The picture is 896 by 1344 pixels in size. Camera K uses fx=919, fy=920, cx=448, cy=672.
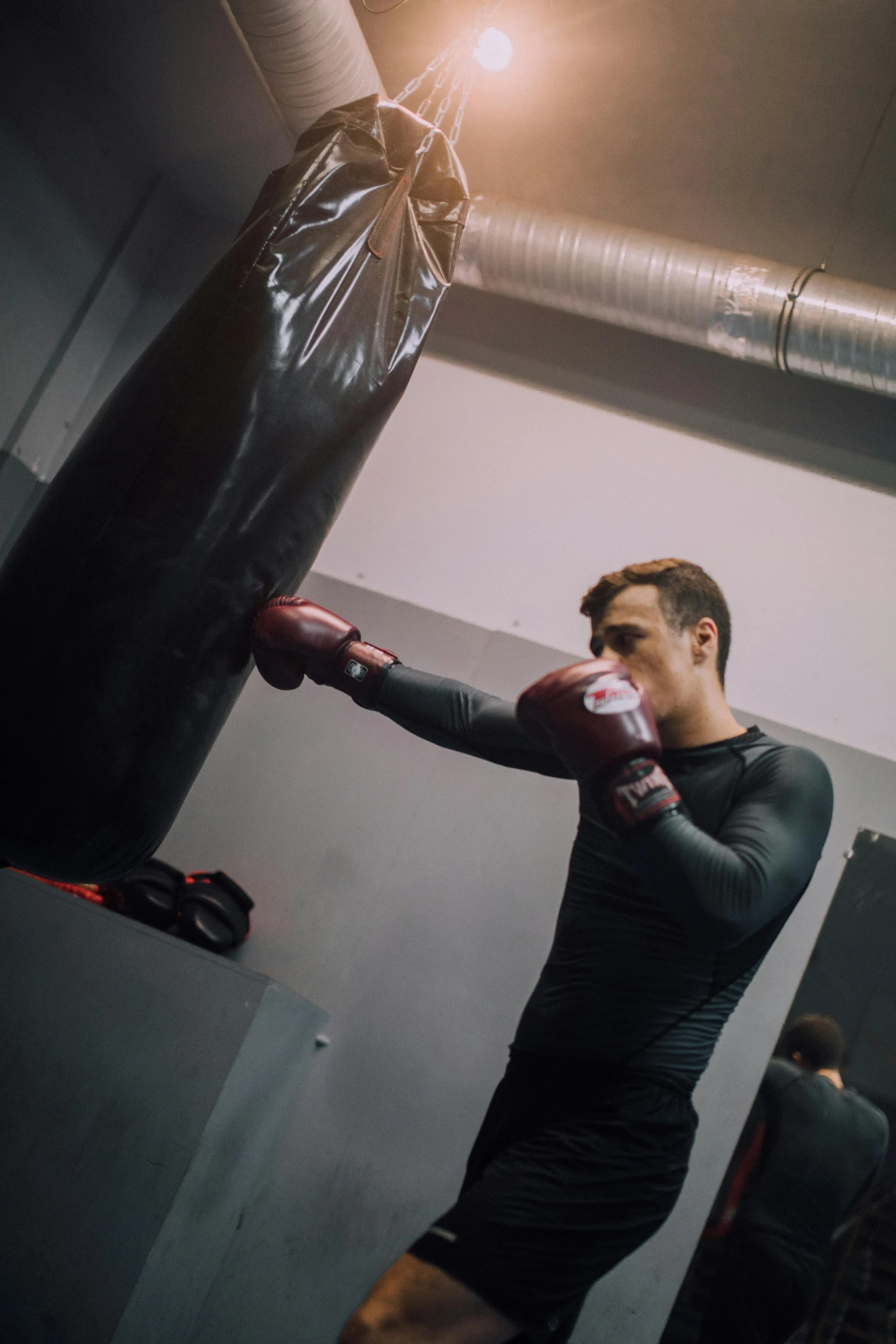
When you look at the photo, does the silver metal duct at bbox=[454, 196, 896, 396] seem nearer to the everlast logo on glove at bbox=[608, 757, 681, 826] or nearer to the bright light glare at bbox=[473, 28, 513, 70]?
the bright light glare at bbox=[473, 28, 513, 70]

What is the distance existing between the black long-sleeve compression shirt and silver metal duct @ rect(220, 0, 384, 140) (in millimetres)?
2101

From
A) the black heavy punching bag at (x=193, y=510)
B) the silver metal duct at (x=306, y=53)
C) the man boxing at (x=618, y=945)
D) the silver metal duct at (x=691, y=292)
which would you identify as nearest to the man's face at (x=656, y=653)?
the man boxing at (x=618, y=945)

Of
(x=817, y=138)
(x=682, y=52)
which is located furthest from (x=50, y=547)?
(x=817, y=138)

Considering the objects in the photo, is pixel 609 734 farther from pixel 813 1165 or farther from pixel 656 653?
pixel 813 1165

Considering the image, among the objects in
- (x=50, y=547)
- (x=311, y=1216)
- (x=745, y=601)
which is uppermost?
(x=745, y=601)

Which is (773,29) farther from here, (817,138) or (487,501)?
(487,501)

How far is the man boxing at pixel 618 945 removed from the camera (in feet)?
4.21

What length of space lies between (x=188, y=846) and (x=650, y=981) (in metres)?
1.77

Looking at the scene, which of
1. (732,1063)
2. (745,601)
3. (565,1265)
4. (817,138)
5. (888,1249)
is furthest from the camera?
(745,601)

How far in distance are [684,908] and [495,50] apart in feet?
8.37

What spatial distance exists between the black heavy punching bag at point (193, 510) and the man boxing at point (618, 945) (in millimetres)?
160

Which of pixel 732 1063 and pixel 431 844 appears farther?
pixel 431 844

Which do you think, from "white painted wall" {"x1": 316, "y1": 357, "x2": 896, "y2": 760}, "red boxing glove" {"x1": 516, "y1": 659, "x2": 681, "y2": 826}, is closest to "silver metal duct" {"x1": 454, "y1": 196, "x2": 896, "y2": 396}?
"white painted wall" {"x1": 316, "y1": 357, "x2": 896, "y2": 760}

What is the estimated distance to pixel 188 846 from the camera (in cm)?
284
